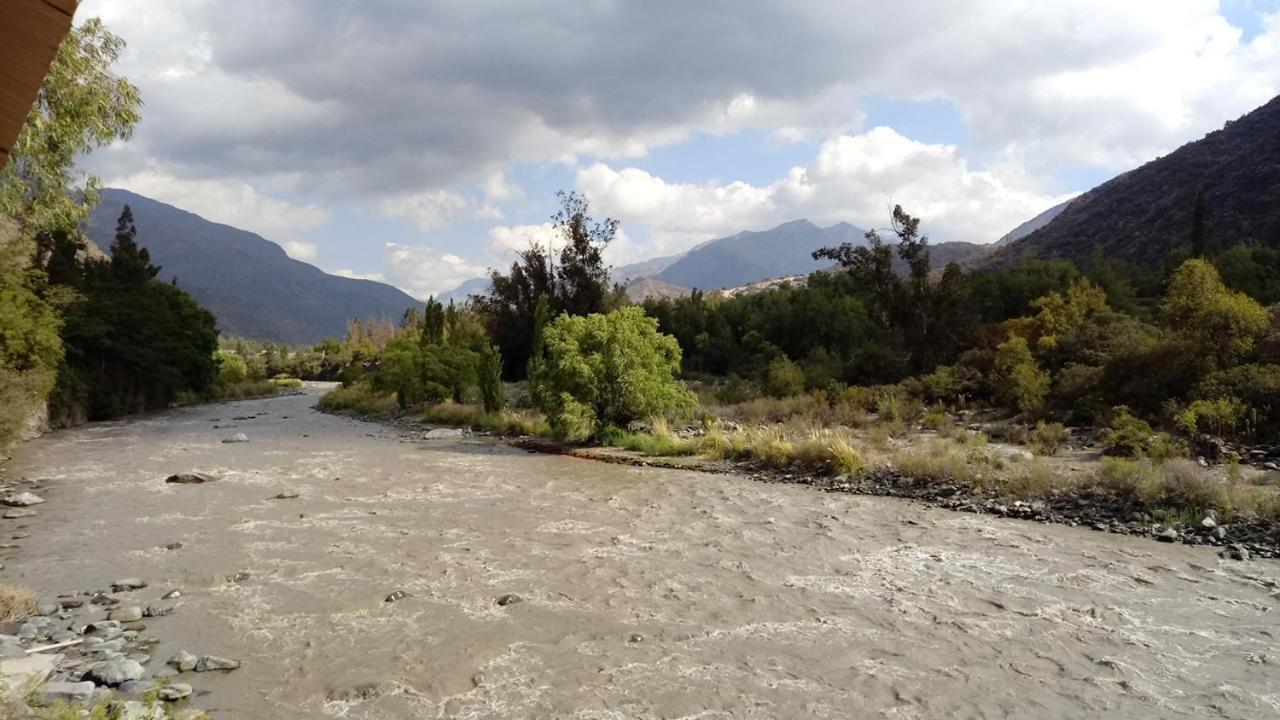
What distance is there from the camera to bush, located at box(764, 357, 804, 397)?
26953 millimetres

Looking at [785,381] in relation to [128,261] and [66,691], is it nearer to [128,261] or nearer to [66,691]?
[66,691]

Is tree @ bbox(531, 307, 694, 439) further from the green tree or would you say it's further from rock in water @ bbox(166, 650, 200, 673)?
rock in water @ bbox(166, 650, 200, 673)

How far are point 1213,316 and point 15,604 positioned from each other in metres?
22.7

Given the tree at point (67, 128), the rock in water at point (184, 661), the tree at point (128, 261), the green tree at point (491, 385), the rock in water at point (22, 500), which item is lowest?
the rock in water at point (184, 661)

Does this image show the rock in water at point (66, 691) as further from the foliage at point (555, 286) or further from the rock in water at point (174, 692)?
the foliage at point (555, 286)

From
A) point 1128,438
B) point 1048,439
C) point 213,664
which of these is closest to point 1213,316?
point 1128,438

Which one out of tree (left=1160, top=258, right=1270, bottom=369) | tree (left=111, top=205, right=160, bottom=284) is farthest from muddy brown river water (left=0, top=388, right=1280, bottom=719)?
tree (left=111, top=205, right=160, bottom=284)

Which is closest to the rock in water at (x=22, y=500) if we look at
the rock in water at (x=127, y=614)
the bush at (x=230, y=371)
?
the rock in water at (x=127, y=614)

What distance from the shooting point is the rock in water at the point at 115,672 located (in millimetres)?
5734

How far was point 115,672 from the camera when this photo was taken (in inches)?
229

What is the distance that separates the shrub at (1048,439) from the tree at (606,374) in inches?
358

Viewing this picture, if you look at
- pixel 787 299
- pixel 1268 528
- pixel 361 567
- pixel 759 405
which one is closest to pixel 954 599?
pixel 1268 528

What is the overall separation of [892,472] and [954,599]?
23.0 feet

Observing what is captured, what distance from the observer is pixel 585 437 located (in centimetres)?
2177
